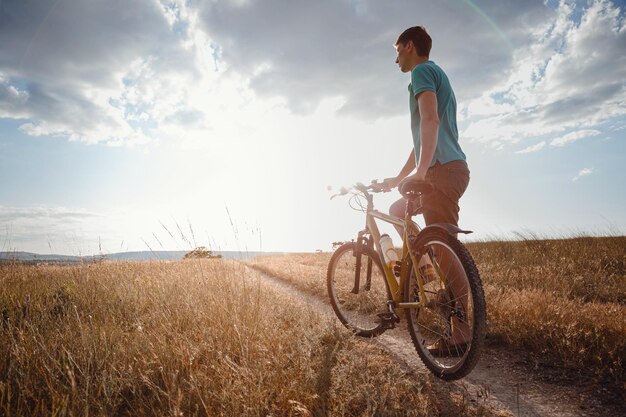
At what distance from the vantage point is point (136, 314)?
4133mm

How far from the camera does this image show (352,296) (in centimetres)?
543

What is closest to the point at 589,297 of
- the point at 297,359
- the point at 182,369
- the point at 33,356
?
the point at 297,359

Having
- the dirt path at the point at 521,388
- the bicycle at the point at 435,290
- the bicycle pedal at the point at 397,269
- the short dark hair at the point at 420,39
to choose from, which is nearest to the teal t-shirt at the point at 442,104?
the short dark hair at the point at 420,39

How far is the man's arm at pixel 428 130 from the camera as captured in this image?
2.88 m

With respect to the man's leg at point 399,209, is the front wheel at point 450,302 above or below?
below

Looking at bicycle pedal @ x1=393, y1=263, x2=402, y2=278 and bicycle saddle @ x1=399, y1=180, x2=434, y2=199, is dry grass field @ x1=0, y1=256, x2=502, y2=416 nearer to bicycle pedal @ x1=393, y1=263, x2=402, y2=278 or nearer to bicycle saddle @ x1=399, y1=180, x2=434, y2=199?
bicycle pedal @ x1=393, y1=263, x2=402, y2=278

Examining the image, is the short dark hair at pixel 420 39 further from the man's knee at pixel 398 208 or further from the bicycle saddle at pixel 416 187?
the man's knee at pixel 398 208

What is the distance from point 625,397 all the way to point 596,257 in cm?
716

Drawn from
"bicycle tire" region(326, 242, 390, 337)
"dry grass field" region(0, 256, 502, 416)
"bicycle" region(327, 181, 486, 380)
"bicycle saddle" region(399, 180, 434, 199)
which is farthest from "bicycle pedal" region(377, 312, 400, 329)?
"bicycle saddle" region(399, 180, 434, 199)

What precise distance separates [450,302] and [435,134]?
60.0 inches

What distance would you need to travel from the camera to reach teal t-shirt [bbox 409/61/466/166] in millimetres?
3004

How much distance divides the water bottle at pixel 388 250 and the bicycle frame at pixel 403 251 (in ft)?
Result: 0.17

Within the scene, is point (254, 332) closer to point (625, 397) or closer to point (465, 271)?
point (465, 271)

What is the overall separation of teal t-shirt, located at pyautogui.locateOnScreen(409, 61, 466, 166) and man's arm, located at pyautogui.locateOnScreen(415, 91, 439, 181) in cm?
11
